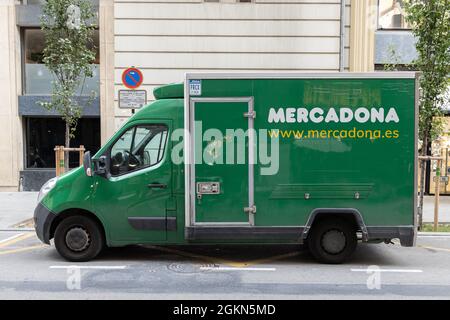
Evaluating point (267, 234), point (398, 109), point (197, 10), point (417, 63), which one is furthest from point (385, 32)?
point (267, 234)

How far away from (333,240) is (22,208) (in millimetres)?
8949

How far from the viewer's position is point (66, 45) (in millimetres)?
9805

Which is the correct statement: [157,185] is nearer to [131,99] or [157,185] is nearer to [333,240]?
[333,240]

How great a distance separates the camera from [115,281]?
544 cm

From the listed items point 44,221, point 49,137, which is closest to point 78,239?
point 44,221

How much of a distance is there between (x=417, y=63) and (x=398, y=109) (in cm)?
385

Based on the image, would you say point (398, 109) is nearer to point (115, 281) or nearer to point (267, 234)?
point (267, 234)

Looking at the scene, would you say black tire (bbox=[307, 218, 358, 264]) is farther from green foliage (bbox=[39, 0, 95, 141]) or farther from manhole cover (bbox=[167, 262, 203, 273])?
green foliage (bbox=[39, 0, 95, 141])

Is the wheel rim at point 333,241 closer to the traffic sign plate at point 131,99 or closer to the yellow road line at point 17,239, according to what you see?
the traffic sign plate at point 131,99

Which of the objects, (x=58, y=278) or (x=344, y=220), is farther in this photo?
(x=344, y=220)

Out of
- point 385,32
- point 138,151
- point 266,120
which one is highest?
point 385,32

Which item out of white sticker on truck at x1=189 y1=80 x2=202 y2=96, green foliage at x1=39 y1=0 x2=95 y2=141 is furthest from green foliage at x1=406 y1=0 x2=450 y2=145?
green foliage at x1=39 y1=0 x2=95 y2=141
